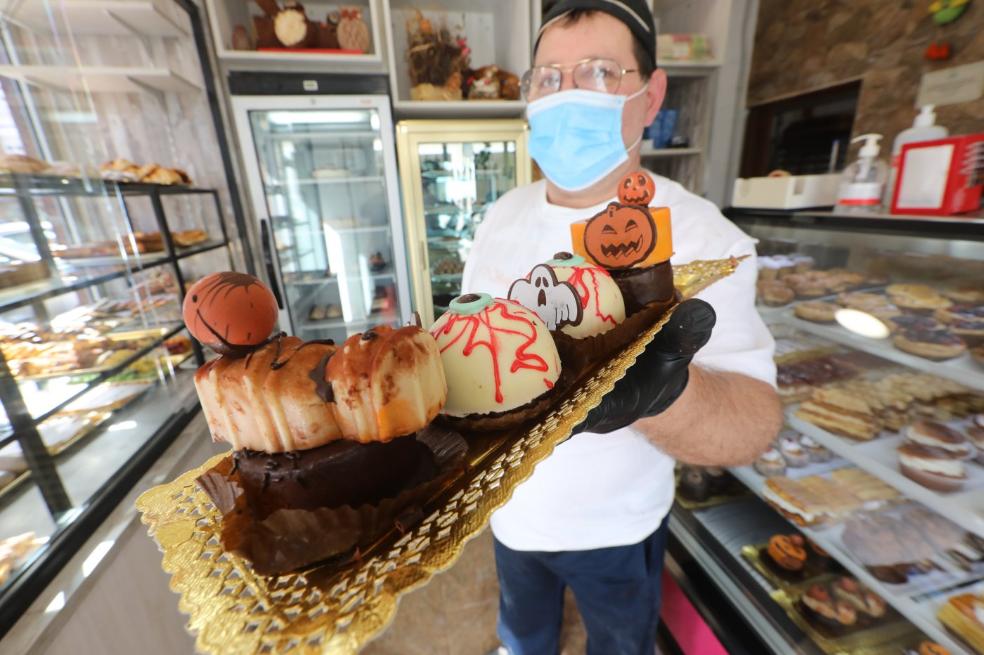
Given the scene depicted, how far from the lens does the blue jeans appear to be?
1162 millimetres

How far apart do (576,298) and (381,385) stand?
364 millimetres

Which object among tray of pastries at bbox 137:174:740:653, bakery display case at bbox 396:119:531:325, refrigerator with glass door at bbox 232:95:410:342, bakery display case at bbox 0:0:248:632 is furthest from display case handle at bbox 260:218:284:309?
tray of pastries at bbox 137:174:740:653

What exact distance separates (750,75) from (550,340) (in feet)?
11.8

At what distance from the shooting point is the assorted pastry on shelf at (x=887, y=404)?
1432 mm

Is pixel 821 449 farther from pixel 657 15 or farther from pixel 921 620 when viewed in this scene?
pixel 657 15

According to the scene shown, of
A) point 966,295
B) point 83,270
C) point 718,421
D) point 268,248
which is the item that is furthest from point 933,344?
point 268,248

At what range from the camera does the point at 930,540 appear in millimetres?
1399

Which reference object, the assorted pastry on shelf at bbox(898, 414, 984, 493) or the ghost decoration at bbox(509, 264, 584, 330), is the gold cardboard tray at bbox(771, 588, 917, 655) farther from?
the ghost decoration at bbox(509, 264, 584, 330)

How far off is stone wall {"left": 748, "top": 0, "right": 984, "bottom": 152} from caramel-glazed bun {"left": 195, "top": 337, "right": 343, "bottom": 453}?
9.94 feet

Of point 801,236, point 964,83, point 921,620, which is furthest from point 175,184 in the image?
point 964,83

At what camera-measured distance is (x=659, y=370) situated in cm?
69

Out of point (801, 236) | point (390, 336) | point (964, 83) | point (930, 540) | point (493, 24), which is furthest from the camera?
point (493, 24)

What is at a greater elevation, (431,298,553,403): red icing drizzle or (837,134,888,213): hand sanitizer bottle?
(837,134,888,213): hand sanitizer bottle

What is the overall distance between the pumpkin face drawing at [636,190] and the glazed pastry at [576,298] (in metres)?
0.16
